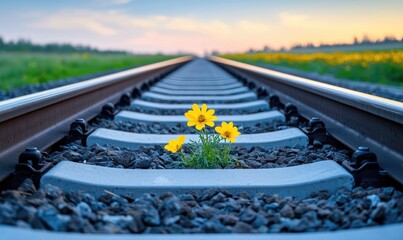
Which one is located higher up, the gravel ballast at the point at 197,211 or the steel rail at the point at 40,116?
the steel rail at the point at 40,116

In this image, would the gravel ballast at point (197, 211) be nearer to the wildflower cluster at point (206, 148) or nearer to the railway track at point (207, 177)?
the railway track at point (207, 177)

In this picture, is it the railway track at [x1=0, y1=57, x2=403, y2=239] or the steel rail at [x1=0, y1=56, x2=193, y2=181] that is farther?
the steel rail at [x1=0, y1=56, x2=193, y2=181]

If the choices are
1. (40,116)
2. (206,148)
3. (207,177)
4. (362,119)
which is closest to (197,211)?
(207,177)

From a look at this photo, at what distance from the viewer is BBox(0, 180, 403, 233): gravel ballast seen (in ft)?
7.05

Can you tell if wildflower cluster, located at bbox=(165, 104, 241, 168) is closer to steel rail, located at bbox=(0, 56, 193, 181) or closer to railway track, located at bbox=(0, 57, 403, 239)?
railway track, located at bbox=(0, 57, 403, 239)

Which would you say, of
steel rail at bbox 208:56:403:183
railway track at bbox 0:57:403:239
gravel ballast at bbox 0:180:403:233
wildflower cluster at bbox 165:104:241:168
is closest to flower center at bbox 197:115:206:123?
wildflower cluster at bbox 165:104:241:168

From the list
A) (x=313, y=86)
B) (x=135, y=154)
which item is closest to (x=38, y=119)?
(x=135, y=154)

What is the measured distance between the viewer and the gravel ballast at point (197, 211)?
2.15m

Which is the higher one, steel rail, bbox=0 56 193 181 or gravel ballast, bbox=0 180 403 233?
steel rail, bbox=0 56 193 181

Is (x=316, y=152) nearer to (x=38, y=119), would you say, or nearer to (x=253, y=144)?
(x=253, y=144)

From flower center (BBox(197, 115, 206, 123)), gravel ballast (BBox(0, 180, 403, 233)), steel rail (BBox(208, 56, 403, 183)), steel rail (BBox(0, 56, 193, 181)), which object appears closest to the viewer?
gravel ballast (BBox(0, 180, 403, 233))

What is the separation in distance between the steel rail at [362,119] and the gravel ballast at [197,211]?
A: 0.44 meters

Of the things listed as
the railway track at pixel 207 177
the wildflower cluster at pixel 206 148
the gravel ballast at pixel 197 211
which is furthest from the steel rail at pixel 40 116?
the wildflower cluster at pixel 206 148

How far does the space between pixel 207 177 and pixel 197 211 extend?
530mm
